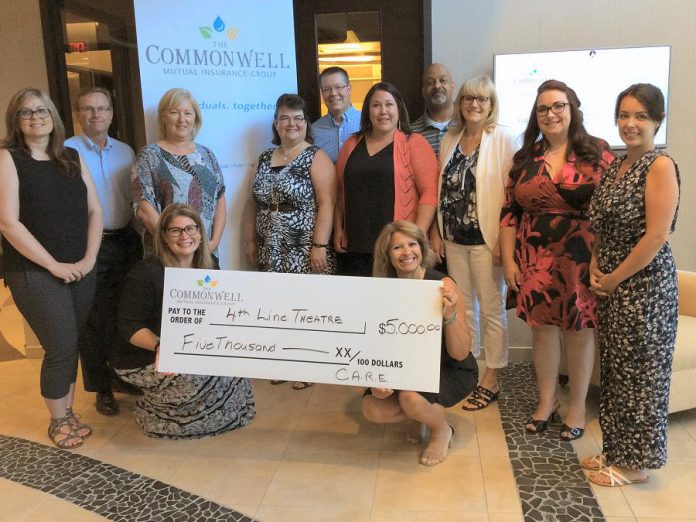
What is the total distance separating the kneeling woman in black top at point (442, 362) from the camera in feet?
7.54

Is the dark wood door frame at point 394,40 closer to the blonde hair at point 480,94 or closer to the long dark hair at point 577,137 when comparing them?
the blonde hair at point 480,94

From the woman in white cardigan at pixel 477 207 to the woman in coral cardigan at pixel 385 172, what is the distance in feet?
0.29

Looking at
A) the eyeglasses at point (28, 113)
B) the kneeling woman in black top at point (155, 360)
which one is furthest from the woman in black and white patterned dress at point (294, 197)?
the eyeglasses at point (28, 113)

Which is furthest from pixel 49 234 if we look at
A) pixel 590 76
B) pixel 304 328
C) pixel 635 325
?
pixel 590 76

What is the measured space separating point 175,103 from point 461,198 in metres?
1.37

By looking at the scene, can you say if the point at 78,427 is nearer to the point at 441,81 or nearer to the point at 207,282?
the point at 207,282

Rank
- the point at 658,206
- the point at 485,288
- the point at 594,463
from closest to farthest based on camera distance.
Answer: the point at 658,206 → the point at 594,463 → the point at 485,288

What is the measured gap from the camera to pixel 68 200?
8.37 ft

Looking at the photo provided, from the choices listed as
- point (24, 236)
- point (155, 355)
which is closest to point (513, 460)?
point (155, 355)

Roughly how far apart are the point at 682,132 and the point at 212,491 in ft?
9.49

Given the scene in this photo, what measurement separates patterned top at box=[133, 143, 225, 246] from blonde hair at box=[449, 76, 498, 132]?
3.86 ft

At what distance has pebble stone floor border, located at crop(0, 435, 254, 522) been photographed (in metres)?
2.16

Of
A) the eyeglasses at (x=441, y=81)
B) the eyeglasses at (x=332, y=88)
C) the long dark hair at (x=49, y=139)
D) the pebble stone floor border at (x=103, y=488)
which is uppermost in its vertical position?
the eyeglasses at (x=441, y=81)

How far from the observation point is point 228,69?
311cm
